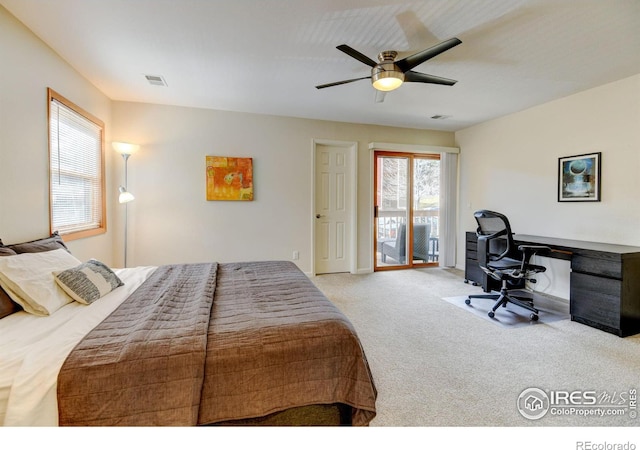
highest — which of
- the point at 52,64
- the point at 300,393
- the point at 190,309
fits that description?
the point at 52,64

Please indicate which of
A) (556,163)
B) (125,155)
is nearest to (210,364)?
(125,155)

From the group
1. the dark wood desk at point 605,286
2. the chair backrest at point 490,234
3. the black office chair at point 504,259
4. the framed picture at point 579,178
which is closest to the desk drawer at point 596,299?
the dark wood desk at point 605,286

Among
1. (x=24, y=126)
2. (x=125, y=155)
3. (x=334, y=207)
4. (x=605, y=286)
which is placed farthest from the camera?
(x=334, y=207)

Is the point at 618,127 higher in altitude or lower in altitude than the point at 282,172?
higher

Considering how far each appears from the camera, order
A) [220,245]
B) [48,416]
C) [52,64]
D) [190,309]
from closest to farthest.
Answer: [48,416], [190,309], [52,64], [220,245]

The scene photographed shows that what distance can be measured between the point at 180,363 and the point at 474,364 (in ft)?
6.55

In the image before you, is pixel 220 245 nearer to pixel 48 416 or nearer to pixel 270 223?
pixel 270 223

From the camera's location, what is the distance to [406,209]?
5238mm

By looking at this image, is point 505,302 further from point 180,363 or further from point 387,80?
point 180,363

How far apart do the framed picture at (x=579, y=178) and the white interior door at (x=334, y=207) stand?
272 cm

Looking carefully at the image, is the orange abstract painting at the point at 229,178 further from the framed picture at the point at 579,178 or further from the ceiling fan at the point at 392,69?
the framed picture at the point at 579,178

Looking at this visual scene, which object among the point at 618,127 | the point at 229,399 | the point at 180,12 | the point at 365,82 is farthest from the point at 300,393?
the point at 618,127

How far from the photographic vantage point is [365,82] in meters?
3.21

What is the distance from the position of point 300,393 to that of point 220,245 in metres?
3.26
